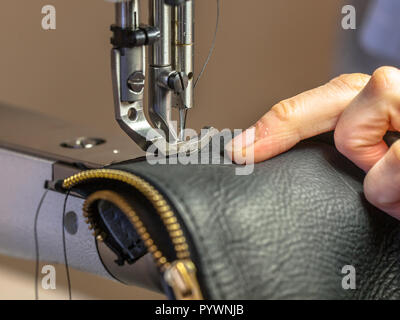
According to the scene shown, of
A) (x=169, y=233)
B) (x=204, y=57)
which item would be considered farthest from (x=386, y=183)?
(x=204, y=57)

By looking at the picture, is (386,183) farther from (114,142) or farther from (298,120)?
(114,142)

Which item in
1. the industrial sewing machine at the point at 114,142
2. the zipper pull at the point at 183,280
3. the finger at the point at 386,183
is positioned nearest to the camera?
the zipper pull at the point at 183,280

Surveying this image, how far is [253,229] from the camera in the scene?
0.43 m

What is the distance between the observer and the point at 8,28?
1.60 metres

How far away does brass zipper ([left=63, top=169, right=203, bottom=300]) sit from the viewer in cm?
41

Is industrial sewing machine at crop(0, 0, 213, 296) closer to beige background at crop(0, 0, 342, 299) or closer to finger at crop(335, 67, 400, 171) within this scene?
finger at crop(335, 67, 400, 171)

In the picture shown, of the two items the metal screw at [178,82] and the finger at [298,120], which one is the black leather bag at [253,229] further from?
the metal screw at [178,82]

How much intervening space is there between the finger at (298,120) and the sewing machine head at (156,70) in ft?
0.25

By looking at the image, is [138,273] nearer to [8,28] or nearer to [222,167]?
[222,167]

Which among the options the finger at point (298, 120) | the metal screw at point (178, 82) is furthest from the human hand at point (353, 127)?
the metal screw at point (178, 82)

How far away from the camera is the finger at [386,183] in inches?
20.6

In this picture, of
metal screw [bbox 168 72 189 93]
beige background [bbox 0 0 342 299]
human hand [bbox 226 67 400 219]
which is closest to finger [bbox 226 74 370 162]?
human hand [bbox 226 67 400 219]
